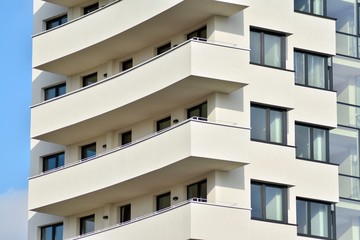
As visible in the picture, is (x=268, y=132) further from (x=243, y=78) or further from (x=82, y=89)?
(x=82, y=89)

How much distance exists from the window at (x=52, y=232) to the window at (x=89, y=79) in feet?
22.7

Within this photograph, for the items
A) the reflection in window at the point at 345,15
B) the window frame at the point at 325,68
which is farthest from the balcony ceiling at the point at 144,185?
the reflection in window at the point at 345,15

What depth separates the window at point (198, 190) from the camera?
7212cm

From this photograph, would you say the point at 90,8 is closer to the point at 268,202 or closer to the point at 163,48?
the point at 163,48

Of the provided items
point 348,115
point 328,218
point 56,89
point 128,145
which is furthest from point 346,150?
point 56,89

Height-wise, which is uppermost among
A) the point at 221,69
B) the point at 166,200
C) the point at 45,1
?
the point at 45,1

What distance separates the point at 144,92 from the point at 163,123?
93.0 inches

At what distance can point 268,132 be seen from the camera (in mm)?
73375

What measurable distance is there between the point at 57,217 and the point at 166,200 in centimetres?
881

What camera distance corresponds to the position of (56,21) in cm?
8481

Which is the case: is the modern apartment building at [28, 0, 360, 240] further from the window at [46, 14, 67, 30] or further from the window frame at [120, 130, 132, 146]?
the window at [46, 14, 67, 30]

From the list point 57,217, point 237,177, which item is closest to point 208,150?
point 237,177

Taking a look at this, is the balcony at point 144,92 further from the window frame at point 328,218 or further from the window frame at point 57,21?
the window frame at point 328,218

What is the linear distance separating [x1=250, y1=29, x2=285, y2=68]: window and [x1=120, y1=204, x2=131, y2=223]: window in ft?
30.7
